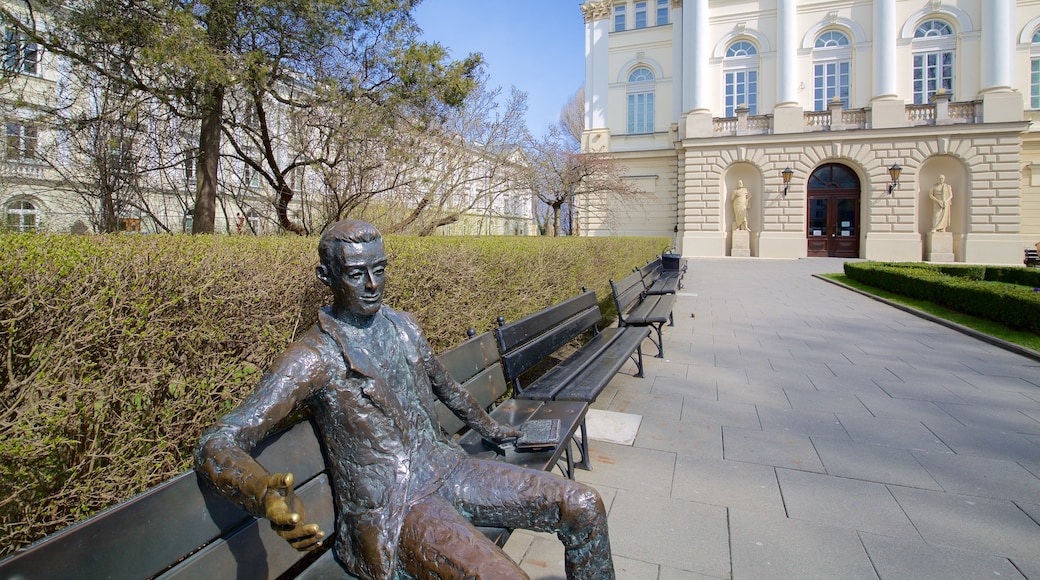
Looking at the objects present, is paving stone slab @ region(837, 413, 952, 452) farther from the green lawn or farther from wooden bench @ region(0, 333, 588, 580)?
the green lawn

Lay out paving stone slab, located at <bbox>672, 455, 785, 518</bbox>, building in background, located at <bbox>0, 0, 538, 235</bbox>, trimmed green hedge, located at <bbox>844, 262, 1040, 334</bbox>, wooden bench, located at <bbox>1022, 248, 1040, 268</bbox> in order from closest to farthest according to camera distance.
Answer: paving stone slab, located at <bbox>672, 455, 785, 518</bbox>, trimmed green hedge, located at <bbox>844, 262, 1040, 334</bbox>, building in background, located at <bbox>0, 0, 538, 235</bbox>, wooden bench, located at <bbox>1022, 248, 1040, 268</bbox>

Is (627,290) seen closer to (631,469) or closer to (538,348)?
(538,348)

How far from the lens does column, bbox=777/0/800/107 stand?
2723 centimetres

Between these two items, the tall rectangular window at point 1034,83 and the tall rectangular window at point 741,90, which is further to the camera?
the tall rectangular window at point 741,90

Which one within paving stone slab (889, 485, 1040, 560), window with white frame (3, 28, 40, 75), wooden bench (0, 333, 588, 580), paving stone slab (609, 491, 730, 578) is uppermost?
window with white frame (3, 28, 40, 75)

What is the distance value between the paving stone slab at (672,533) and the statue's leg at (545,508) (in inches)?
33.5

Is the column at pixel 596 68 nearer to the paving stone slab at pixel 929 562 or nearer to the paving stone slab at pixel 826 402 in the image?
the paving stone slab at pixel 826 402

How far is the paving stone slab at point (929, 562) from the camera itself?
7.80ft

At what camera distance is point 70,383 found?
6.08 ft

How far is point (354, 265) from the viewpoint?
5.55 feet

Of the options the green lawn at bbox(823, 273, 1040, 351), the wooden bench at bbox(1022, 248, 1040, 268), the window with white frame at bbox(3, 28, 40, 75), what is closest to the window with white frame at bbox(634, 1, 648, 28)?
the wooden bench at bbox(1022, 248, 1040, 268)

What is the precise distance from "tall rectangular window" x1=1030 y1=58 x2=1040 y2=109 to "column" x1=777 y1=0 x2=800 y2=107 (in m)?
11.2

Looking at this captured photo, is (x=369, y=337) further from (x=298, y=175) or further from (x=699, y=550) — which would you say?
(x=298, y=175)

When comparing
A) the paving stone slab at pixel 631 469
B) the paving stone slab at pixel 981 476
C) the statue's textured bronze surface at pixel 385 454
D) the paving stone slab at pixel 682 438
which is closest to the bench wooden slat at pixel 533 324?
the paving stone slab at pixel 631 469
